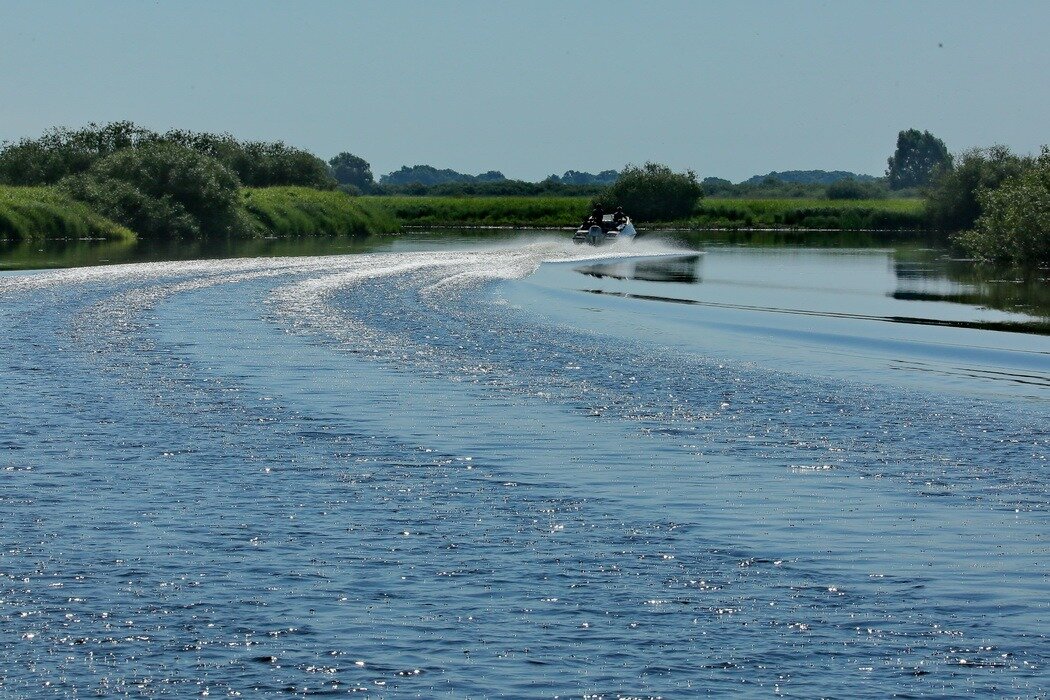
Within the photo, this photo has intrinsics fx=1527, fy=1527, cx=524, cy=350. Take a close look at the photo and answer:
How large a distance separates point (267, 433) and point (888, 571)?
7.42 m

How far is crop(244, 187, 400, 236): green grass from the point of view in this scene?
8900cm

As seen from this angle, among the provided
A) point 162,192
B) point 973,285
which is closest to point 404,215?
point 162,192

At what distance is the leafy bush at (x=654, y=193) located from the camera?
380 ft

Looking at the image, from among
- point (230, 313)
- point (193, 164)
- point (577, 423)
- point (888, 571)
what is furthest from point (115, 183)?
point (888, 571)

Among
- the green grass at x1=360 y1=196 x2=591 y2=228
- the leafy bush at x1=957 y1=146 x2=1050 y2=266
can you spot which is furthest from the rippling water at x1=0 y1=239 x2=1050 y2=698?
the green grass at x1=360 y1=196 x2=591 y2=228

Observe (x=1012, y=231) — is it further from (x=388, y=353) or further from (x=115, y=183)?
(x=115, y=183)

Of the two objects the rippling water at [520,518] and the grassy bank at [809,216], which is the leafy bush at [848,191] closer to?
the grassy bank at [809,216]

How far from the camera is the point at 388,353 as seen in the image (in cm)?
2339

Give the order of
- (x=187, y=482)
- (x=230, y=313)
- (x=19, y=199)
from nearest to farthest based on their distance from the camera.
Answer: (x=187, y=482)
(x=230, y=313)
(x=19, y=199)

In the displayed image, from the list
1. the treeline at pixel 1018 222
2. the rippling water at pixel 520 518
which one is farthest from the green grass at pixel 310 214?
the rippling water at pixel 520 518

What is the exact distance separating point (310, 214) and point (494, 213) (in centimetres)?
3300

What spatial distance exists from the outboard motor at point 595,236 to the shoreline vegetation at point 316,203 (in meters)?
14.9

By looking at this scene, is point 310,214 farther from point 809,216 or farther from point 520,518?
point 520,518

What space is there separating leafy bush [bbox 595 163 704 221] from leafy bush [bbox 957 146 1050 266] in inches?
2295
